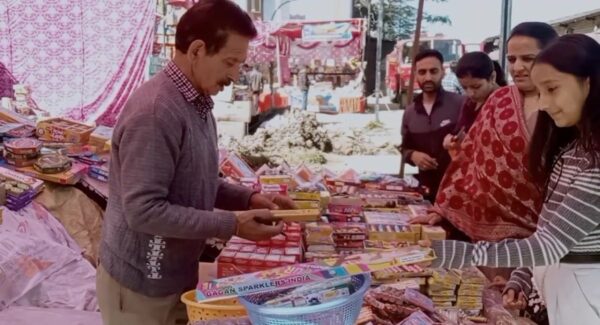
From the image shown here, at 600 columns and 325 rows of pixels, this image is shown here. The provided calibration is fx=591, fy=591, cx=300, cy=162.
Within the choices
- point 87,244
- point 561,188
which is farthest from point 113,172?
point 87,244

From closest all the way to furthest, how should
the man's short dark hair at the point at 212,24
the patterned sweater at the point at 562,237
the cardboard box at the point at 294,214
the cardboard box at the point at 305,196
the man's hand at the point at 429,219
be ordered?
the patterned sweater at the point at 562,237 < the man's short dark hair at the point at 212,24 < the cardboard box at the point at 294,214 < the man's hand at the point at 429,219 < the cardboard box at the point at 305,196

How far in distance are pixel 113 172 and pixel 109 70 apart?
16.8ft

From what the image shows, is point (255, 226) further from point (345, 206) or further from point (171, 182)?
point (345, 206)

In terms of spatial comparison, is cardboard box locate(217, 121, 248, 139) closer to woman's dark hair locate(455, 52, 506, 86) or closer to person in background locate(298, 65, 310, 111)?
person in background locate(298, 65, 310, 111)

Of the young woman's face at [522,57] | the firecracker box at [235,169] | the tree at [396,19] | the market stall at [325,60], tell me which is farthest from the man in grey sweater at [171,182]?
the tree at [396,19]

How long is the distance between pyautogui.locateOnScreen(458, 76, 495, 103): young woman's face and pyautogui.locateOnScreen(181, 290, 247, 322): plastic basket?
2.35 meters

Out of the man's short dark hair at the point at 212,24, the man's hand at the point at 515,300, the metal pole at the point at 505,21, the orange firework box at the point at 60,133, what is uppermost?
the metal pole at the point at 505,21

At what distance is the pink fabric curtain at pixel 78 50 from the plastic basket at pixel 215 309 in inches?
205

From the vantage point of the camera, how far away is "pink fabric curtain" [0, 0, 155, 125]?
595 centimetres

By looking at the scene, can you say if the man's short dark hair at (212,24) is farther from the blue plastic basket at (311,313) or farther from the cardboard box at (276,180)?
the cardboard box at (276,180)

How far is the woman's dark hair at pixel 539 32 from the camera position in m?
2.19

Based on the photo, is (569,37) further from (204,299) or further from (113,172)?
(113,172)

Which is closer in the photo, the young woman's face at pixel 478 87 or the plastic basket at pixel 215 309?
the plastic basket at pixel 215 309

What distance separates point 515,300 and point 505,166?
0.65 metres
